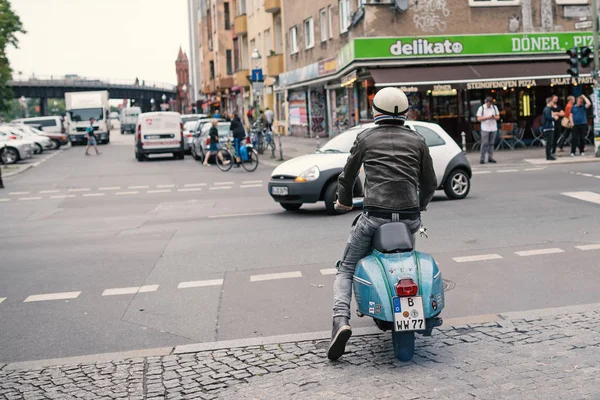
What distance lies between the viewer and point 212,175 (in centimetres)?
2478

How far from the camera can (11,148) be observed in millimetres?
36844

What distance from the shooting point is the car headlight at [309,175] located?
45.7 feet

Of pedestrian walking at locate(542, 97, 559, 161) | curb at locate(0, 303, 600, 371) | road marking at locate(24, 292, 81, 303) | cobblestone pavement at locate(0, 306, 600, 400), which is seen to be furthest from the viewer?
pedestrian walking at locate(542, 97, 559, 161)

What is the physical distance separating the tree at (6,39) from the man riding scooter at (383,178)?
5196cm

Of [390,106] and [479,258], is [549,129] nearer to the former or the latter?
[479,258]

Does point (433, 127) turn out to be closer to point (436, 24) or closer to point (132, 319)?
point (132, 319)

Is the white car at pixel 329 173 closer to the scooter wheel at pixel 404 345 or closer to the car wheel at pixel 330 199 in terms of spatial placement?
the car wheel at pixel 330 199

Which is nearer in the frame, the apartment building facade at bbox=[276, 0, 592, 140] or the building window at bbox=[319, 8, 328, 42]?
the apartment building facade at bbox=[276, 0, 592, 140]

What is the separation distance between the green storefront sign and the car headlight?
52.8 feet

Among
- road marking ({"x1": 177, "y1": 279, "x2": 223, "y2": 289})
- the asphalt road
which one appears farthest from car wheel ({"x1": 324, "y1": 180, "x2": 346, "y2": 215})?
road marking ({"x1": 177, "y1": 279, "x2": 223, "y2": 289})

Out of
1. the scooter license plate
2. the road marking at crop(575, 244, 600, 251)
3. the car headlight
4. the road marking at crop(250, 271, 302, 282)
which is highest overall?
the car headlight

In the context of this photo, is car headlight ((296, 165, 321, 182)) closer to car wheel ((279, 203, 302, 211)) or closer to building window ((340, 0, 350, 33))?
car wheel ((279, 203, 302, 211))

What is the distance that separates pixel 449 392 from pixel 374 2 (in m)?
26.2

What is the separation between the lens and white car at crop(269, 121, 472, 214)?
549 inches
